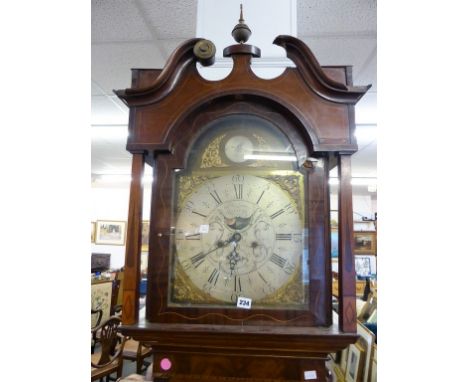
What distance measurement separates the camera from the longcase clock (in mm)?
649

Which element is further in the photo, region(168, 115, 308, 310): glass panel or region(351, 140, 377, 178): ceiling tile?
region(351, 140, 377, 178): ceiling tile

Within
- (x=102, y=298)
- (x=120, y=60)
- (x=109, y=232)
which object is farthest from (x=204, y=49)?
(x=109, y=232)

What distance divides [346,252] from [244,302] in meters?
0.24

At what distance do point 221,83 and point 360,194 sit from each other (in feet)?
20.7

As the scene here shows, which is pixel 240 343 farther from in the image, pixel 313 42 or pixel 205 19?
pixel 313 42

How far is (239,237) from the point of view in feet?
2.28

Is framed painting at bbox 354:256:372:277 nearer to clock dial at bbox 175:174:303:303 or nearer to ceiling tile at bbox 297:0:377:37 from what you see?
ceiling tile at bbox 297:0:377:37

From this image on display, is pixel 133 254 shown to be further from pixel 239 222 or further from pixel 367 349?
pixel 367 349

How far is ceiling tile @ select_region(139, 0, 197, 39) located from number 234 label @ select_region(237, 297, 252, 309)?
1.13 metres

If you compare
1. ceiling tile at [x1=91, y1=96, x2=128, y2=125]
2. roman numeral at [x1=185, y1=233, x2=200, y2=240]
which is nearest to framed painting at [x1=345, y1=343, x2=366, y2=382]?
roman numeral at [x1=185, y1=233, x2=200, y2=240]

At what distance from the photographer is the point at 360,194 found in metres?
6.44

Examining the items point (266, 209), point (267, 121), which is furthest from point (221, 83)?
point (266, 209)

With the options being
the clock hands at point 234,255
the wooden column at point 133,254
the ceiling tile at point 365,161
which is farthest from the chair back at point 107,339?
the ceiling tile at point 365,161

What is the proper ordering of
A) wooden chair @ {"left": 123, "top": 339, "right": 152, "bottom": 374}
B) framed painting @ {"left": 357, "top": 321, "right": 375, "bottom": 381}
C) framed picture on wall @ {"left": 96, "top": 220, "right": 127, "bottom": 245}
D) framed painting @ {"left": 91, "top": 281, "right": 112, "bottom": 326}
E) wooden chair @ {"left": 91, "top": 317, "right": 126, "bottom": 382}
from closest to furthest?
framed painting @ {"left": 357, "top": 321, "right": 375, "bottom": 381} → wooden chair @ {"left": 91, "top": 317, "right": 126, "bottom": 382} → wooden chair @ {"left": 123, "top": 339, "right": 152, "bottom": 374} → framed painting @ {"left": 91, "top": 281, "right": 112, "bottom": 326} → framed picture on wall @ {"left": 96, "top": 220, "right": 127, "bottom": 245}
